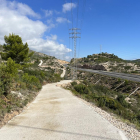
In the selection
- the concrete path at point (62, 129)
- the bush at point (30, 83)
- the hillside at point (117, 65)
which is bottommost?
the concrete path at point (62, 129)

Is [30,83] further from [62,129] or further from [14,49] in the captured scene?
[62,129]

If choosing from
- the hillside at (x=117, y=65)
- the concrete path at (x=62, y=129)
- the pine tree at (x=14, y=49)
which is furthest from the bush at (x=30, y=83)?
the hillside at (x=117, y=65)

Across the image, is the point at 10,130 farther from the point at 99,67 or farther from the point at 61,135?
the point at 99,67

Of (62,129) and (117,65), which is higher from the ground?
(117,65)

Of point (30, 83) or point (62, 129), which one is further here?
point (30, 83)

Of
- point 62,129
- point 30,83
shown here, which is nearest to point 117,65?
point 30,83

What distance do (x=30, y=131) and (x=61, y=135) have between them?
4.69 ft

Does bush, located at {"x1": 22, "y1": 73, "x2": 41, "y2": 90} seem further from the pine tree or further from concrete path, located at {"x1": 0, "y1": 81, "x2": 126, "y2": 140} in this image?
concrete path, located at {"x1": 0, "y1": 81, "x2": 126, "y2": 140}

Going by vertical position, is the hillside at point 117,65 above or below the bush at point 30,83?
above

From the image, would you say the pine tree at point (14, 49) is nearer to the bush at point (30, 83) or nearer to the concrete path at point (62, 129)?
the bush at point (30, 83)

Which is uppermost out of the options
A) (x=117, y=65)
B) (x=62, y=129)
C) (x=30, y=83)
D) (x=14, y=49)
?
(x=14, y=49)

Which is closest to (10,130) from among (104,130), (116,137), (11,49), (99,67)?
(104,130)

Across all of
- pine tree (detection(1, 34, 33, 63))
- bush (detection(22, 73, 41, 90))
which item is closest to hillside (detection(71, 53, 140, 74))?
bush (detection(22, 73, 41, 90))

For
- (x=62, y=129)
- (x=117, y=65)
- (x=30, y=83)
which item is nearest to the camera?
(x=62, y=129)
